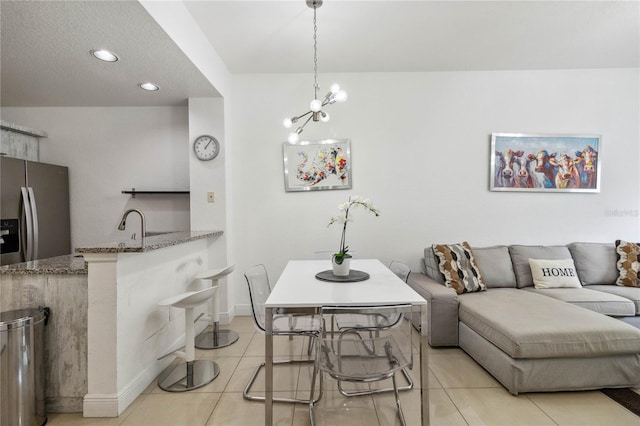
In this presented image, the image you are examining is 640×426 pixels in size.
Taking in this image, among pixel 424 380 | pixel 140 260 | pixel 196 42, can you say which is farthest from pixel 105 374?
pixel 196 42

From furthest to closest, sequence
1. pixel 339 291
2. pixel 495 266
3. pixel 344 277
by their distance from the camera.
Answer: pixel 495 266 < pixel 344 277 < pixel 339 291

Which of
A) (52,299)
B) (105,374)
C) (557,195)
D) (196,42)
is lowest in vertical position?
(105,374)

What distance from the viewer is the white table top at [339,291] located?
62.8 inches

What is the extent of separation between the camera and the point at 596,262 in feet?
10.4

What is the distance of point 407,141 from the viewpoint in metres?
3.51

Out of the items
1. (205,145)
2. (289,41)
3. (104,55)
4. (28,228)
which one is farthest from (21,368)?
(289,41)

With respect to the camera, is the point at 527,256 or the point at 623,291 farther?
the point at 527,256

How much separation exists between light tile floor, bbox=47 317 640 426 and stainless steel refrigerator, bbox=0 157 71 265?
1.87 metres

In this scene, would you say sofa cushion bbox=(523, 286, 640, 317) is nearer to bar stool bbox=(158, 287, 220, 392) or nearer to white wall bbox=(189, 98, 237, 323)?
bar stool bbox=(158, 287, 220, 392)

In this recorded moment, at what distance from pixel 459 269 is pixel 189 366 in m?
2.55

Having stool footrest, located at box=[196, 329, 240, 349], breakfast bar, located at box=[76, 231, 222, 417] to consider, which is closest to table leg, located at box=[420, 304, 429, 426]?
breakfast bar, located at box=[76, 231, 222, 417]

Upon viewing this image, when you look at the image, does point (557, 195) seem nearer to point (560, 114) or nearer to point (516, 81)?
point (560, 114)

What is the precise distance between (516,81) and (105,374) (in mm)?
4748

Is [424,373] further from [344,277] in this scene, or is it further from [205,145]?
[205,145]
